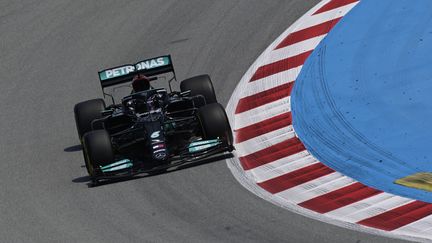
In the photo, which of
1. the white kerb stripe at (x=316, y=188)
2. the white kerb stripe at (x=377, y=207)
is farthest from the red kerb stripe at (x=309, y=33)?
the white kerb stripe at (x=377, y=207)

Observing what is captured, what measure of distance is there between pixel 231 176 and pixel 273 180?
2.33 ft

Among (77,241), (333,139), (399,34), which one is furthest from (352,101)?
(77,241)

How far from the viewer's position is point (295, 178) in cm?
1434

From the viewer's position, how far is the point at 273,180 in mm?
14422

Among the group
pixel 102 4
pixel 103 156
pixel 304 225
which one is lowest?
pixel 304 225

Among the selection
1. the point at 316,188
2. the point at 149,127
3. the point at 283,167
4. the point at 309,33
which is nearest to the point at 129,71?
the point at 149,127

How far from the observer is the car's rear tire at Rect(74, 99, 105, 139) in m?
16.4

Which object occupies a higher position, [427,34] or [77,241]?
[427,34]

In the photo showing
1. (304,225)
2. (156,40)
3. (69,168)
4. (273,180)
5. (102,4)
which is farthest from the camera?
(102,4)

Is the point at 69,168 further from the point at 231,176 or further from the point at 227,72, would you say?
the point at 227,72

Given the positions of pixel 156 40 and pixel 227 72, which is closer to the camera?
pixel 227 72

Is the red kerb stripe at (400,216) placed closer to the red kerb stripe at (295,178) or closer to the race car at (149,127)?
the red kerb stripe at (295,178)

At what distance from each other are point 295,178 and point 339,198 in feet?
3.34

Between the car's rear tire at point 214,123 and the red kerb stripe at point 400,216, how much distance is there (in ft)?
10.7
